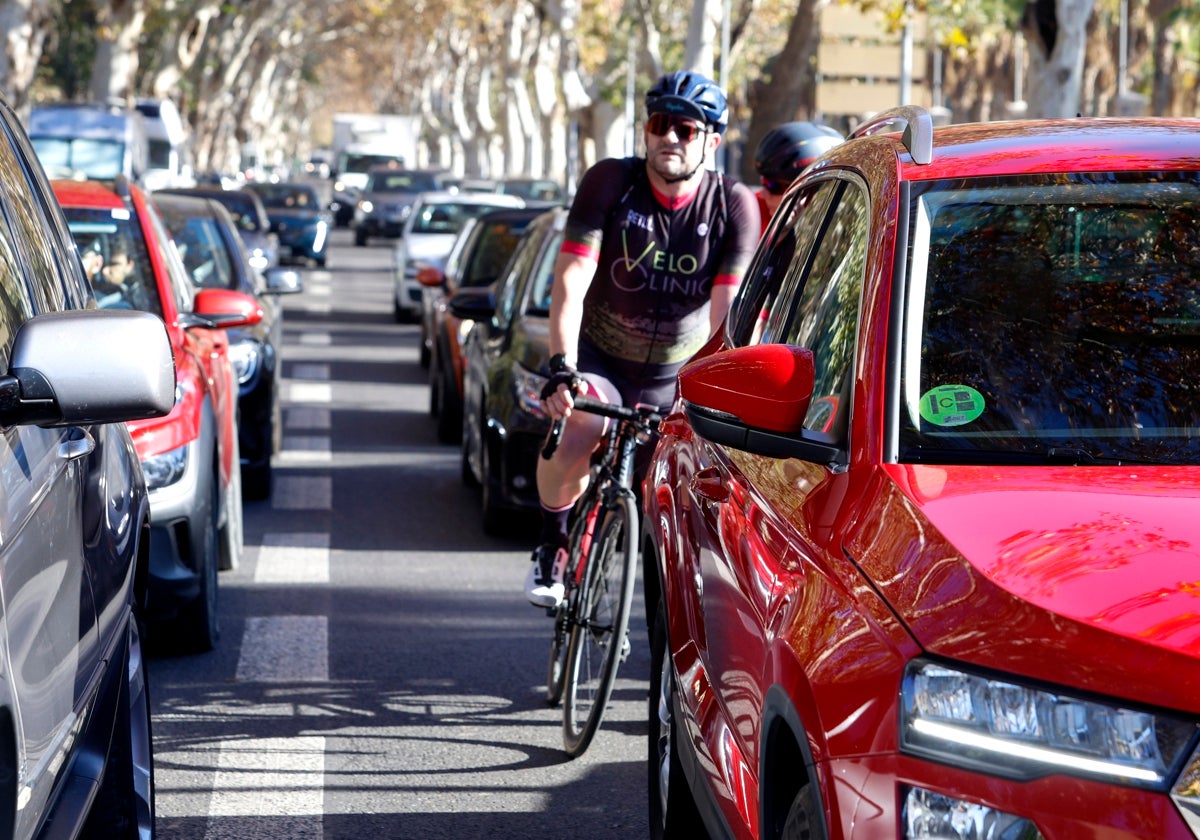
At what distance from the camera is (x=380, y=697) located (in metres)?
6.54

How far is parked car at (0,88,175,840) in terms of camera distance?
2.65 meters

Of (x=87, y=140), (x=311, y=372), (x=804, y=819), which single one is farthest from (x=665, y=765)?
(x=87, y=140)

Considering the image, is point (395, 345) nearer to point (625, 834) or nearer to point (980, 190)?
point (625, 834)

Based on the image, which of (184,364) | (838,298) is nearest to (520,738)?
(184,364)

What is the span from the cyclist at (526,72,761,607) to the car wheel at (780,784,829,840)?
9.29 feet

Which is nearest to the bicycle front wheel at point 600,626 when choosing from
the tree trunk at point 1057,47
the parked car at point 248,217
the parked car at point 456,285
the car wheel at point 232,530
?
the car wheel at point 232,530

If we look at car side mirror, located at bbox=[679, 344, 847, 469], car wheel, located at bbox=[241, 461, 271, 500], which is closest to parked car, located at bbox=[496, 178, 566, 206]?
car wheel, located at bbox=[241, 461, 271, 500]

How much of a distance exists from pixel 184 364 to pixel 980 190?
4.37 meters

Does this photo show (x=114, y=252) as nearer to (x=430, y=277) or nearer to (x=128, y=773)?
(x=128, y=773)

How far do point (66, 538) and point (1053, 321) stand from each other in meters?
1.69

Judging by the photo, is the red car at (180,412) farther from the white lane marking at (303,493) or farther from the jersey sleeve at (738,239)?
the jersey sleeve at (738,239)

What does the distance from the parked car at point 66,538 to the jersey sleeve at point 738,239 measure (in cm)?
232

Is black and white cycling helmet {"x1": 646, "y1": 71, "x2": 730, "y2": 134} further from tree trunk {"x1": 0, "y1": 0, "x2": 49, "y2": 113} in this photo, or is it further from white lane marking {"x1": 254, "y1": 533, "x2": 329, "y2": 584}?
tree trunk {"x1": 0, "y1": 0, "x2": 49, "y2": 113}

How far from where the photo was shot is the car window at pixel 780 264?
4.12 meters
